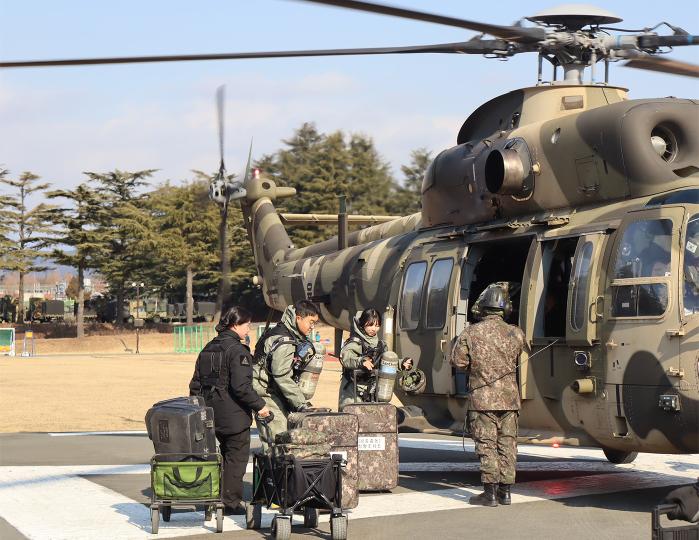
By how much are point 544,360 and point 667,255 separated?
64.8 inches

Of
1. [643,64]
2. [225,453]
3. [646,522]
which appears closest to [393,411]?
[225,453]

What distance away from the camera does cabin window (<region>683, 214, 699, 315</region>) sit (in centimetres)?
846

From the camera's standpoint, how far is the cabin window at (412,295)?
38.3 ft

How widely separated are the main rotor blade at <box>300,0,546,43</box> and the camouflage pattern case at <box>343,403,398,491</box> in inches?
142

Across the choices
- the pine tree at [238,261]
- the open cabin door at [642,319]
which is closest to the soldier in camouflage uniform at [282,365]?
the open cabin door at [642,319]

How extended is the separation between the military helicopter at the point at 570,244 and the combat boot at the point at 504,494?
538 mm

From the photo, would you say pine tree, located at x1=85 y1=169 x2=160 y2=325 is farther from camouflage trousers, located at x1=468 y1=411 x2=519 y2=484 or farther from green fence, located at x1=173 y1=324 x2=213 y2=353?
camouflage trousers, located at x1=468 y1=411 x2=519 y2=484

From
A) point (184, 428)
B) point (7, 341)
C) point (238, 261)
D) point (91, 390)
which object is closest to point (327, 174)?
point (238, 261)

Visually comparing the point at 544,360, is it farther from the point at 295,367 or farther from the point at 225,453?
the point at 225,453

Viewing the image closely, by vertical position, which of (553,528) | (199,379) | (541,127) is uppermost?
(541,127)

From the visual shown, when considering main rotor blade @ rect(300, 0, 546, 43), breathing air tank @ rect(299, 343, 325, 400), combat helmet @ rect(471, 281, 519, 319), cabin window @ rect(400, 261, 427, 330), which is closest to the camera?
main rotor blade @ rect(300, 0, 546, 43)

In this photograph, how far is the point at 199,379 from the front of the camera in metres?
8.80

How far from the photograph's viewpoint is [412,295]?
11.8 metres

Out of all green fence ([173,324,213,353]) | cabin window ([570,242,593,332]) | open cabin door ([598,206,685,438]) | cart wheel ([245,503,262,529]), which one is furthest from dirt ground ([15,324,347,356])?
cart wheel ([245,503,262,529])
